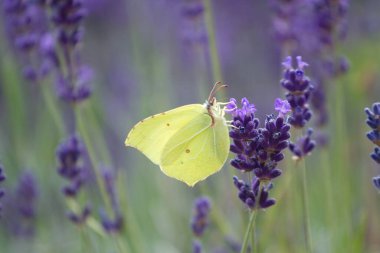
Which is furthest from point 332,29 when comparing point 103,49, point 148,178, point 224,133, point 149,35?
point 103,49

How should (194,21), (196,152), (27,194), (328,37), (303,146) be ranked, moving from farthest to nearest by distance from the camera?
1. (194,21)
2. (27,194)
3. (328,37)
4. (196,152)
5. (303,146)

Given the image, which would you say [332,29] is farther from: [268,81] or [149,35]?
[268,81]

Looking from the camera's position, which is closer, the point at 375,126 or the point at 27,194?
the point at 375,126

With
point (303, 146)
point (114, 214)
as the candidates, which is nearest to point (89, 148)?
point (114, 214)

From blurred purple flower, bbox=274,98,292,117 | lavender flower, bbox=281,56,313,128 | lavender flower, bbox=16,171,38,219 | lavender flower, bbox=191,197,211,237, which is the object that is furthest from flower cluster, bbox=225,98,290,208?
lavender flower, bbox=16,171,38,219

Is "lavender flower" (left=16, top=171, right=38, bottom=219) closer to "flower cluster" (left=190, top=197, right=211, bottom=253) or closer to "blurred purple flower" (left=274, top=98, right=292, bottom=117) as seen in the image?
"flower cluster" (left=190, top=197, right=211, bottom=253)

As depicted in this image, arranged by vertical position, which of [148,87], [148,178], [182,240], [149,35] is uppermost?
[149,35]

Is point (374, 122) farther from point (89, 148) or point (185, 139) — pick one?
point (89, 148)
